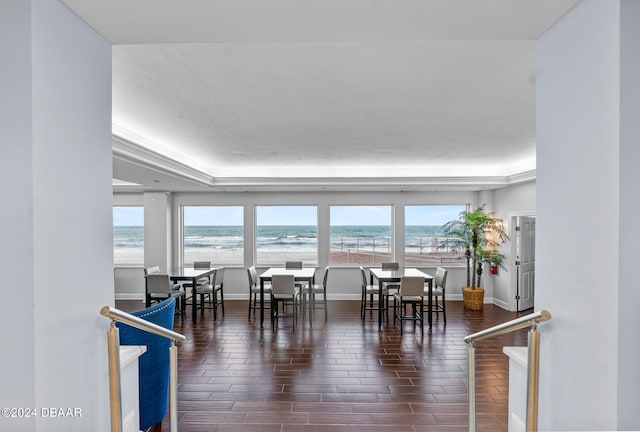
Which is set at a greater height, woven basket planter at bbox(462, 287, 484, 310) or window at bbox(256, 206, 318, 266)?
window at bbox(256, 206, 318, 266)

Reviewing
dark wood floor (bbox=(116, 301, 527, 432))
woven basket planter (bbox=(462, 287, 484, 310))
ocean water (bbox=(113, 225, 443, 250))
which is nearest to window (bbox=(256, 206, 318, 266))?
ocean water (bbox=(113, 225, 443, 250))

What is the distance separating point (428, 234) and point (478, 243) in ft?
3.76

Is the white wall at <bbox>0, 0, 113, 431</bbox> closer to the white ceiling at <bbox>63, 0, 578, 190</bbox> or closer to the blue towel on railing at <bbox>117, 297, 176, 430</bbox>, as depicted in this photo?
the white ceiling at <bbox>63, 0, 578, 190</bbox>

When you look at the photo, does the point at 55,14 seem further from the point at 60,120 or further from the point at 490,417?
the point at 490,417

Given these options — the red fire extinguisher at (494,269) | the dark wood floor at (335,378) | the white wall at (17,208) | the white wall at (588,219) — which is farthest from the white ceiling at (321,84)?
the dark wood floor at (335,378)

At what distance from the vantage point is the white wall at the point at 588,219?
4.16 ft

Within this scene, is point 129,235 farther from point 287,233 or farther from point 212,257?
point 287,233

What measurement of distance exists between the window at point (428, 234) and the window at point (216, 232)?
3.75 m

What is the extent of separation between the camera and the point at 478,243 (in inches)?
270

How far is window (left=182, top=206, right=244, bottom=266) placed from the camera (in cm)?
783

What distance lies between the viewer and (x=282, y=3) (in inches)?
56.1

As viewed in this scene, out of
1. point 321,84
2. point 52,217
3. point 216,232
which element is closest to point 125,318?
point 52,217

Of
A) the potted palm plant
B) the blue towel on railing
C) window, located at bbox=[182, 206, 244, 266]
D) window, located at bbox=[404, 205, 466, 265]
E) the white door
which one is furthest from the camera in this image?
window, located at bbox=[182, 206, 244, 266]

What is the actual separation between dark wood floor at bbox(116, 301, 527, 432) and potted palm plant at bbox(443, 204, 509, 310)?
130 cm
